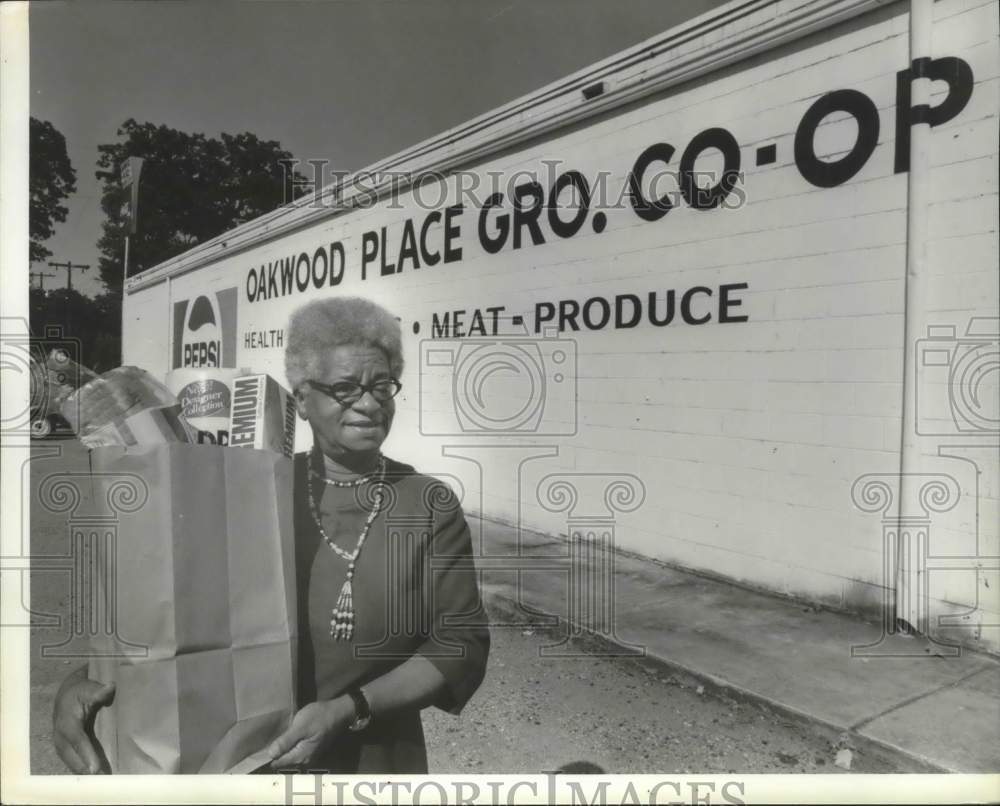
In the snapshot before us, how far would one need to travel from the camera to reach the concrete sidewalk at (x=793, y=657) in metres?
2.71

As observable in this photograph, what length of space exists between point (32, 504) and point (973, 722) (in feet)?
10.9

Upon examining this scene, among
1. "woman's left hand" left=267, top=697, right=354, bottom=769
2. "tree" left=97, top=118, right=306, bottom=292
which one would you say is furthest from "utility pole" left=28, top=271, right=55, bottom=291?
"woman's left hand" left=267, top=697, right=354, bottom=769

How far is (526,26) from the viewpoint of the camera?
105 inches

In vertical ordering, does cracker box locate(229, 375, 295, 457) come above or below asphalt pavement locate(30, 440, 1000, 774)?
above

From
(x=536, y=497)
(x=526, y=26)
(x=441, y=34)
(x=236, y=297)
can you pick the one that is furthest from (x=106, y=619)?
(x=526, y=26)

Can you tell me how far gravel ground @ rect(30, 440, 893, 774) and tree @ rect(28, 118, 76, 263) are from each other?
0.90 metres

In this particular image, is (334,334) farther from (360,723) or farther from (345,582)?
(360,723)

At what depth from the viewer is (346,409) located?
2059mm

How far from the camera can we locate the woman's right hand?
1.82 m

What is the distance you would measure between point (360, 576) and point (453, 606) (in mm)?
309

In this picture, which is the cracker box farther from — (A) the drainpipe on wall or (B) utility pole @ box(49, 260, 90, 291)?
(A) the drainpipe on wall
